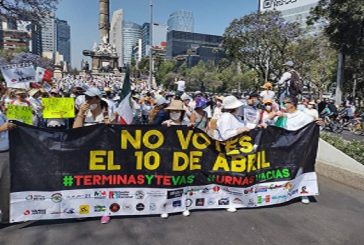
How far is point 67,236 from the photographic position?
13.1 ft

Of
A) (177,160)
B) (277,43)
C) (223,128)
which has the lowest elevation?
(177,160)

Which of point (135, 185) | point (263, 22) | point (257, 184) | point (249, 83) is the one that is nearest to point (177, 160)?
point (135, 185)

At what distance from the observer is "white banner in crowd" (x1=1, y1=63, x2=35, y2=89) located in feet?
24.4

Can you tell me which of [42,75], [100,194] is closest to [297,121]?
[100,194]

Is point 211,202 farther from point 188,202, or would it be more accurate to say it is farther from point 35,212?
point 35,212

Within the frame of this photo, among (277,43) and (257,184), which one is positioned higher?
(277,43)

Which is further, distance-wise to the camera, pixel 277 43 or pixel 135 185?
pixel 277 43

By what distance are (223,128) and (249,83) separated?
222ft

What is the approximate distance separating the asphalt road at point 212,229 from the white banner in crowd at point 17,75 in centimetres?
416

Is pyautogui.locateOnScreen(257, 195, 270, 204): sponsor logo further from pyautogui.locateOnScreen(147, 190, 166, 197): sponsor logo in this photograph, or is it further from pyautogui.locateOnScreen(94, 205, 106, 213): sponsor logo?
pyautogui.locateOnScreen(94, 205, 106, 213): sponsor logo

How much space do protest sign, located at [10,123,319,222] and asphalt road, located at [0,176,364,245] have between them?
152 mm

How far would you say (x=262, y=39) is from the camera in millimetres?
33125

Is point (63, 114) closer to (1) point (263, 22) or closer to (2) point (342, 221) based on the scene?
(2) point (342, 221)

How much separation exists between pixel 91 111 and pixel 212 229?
7.99 ft
